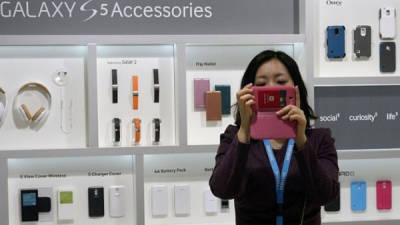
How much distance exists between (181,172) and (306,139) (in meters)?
1.47

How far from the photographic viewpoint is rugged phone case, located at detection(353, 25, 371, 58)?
297 cm

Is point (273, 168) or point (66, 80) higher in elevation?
point (66, 80)

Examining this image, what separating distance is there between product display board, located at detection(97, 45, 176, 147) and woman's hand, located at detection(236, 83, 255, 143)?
1277 mm

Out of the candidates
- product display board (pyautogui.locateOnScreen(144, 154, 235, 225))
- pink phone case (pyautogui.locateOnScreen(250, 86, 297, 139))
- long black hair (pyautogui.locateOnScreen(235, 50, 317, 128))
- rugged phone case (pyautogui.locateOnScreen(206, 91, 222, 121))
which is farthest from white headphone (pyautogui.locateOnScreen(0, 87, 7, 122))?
pink phone case (pyautogui.locateOnScreen(250, 86, 297, 139))

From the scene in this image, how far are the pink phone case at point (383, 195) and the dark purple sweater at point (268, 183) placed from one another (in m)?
1.53

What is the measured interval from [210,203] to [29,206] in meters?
1.04

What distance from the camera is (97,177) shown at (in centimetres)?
295

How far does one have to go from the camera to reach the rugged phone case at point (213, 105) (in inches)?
114

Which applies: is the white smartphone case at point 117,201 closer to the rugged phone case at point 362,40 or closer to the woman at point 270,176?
the woman at point 270,176

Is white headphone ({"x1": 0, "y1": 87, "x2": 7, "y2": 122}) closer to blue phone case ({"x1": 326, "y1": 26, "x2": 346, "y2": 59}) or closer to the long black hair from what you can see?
the long black hair

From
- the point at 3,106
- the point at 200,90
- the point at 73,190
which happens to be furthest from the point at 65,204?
the point at 200,90

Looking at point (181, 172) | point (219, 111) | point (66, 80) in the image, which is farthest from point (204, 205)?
point (66, 80)

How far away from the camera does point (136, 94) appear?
2857 millimetres

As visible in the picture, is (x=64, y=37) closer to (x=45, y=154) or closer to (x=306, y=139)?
(x=45, y=154)
